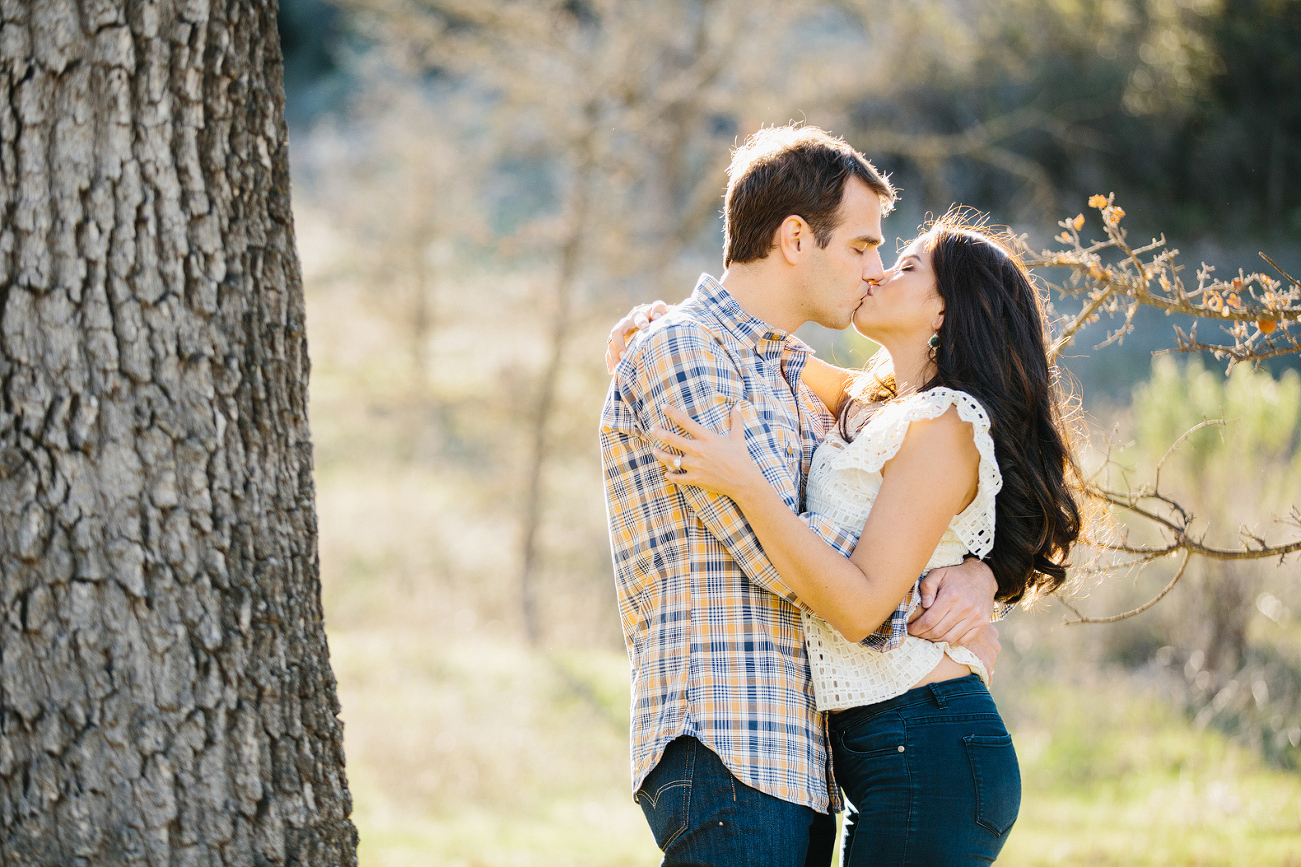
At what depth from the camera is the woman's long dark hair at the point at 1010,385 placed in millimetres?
2162

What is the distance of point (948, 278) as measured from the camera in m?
2.29

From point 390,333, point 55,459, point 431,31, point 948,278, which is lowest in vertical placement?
point 55,459

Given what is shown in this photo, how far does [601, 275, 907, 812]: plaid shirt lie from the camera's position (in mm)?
1886

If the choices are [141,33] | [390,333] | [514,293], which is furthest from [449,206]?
[141,33]

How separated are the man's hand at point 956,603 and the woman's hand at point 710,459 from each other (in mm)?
515

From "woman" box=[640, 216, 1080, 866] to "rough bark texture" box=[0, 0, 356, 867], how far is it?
32.0 inches

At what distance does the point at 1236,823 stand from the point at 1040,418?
14.1ft

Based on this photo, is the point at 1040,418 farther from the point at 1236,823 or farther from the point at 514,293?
the point at 514,293

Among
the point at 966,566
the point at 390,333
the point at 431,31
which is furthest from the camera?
the point at 390,333

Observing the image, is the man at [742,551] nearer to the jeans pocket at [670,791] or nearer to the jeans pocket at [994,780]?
the jeans pocket at [670,791]

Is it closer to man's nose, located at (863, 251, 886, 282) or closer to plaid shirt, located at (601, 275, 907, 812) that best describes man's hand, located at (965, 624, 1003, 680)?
plaid shirt, located at (601, 275, 907, 812)

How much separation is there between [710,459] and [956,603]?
0.67 metres

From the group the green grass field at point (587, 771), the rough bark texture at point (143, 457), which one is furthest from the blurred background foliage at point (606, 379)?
the rough bark texture at point (143, 457)

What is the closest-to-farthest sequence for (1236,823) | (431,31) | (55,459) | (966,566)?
(55,459)
(966,566)
(1236,823)
(431,31)
